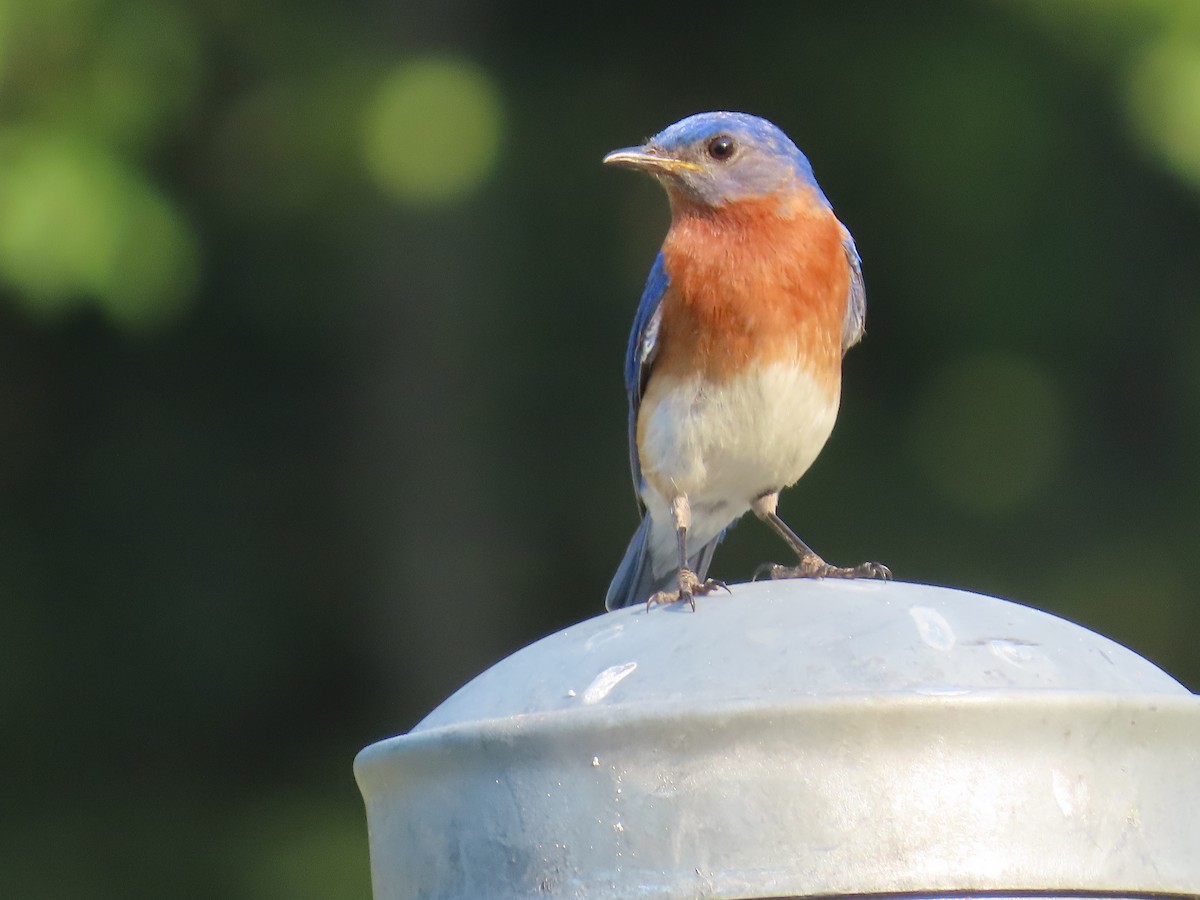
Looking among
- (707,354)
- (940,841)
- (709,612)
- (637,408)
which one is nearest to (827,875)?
(940,841)

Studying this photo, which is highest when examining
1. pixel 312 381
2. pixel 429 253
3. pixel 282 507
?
pixel 429 253

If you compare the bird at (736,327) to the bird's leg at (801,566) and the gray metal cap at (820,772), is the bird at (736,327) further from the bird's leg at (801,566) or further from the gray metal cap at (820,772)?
the gray metal cap at (820,772)

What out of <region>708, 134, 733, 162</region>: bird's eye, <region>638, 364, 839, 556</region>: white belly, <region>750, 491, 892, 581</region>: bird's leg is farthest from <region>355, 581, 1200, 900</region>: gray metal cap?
<region>708, 134, 733, 162</region>: bird's eye

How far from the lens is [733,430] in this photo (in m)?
3.96

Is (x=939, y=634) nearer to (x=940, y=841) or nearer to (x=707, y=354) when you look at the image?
(x=940, y=841)

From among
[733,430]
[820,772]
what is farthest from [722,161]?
[820,772]

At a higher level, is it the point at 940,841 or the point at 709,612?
the point at 709,612

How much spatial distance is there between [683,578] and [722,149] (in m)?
1.26

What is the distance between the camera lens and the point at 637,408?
14.1 feet

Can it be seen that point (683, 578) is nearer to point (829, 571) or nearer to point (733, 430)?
point (829, 571)

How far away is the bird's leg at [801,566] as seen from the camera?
339cm

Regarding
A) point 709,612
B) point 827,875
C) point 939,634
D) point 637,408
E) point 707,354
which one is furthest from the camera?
point 637,408

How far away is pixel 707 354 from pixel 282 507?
3.16 metres

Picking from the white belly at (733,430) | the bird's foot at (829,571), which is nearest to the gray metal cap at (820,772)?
the bird's foot at (829,571)
